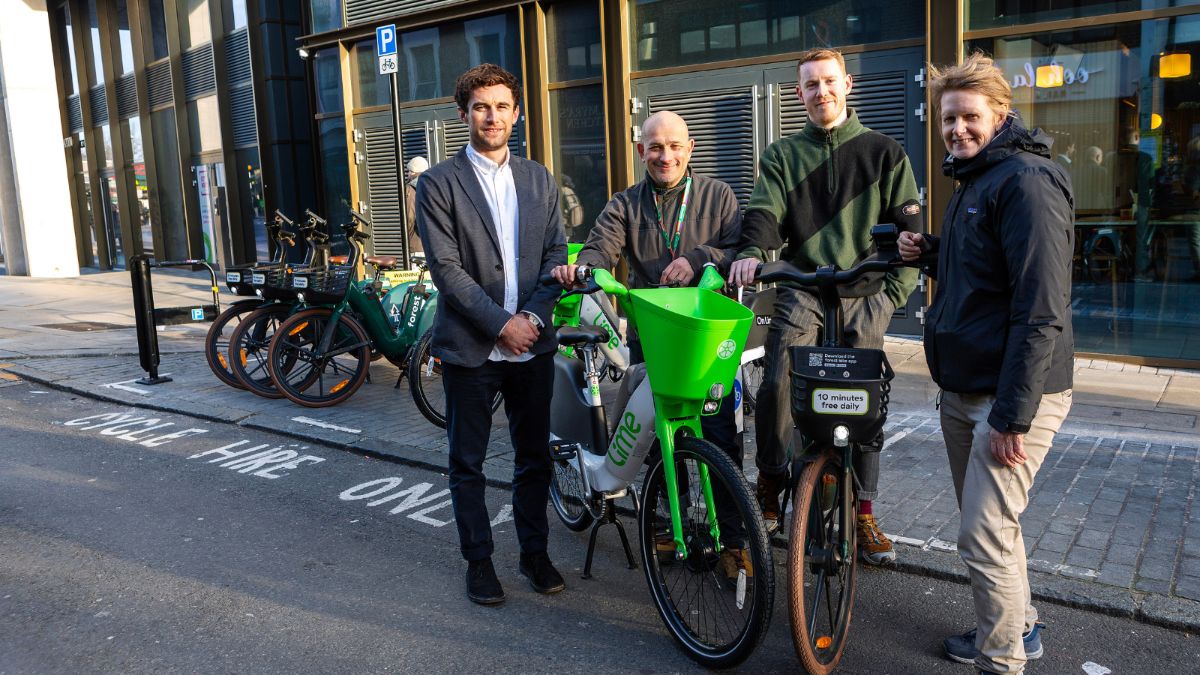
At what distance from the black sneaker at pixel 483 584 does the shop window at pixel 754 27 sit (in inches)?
254

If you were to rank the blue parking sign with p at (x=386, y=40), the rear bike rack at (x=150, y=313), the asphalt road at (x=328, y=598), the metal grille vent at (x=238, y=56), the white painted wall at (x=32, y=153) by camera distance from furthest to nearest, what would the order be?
the white painted wall at (x=32, y=153), the metal grille vent at (x=238, y=56), the blue parking sign with p at (x=386, y=40), the rear bike rack at (x=150, y=313), the asphalt road at (x=328, y=598)

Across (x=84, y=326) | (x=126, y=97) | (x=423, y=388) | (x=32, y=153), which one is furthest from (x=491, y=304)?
(x=32, y=153)

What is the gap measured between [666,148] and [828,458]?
1.61 m

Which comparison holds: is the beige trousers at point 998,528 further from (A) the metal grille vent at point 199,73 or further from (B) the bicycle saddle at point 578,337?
(A) the metal grille vent at point 199,73

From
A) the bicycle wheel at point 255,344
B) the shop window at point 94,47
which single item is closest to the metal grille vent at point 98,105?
the shop window at point 94,47

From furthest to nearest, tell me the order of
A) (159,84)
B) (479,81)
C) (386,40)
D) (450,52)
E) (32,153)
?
(32,153) → (159,84) → (450,52) → (386,40) → (479,81)

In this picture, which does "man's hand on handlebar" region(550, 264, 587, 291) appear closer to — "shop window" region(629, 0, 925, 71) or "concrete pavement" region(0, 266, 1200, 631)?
"concrete pavement" region(0, 266, 1200, 631)

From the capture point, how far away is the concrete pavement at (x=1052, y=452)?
382cm

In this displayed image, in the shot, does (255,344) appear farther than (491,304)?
Yes

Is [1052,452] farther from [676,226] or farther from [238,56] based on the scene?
[238,56]

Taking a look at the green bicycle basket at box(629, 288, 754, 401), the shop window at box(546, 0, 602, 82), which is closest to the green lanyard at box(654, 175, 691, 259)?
the green bicycle basket at box(629, 288, 754, 401)

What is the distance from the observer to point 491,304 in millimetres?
3637

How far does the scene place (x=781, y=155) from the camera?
13.3 ft

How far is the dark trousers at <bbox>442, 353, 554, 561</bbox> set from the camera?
379cm
